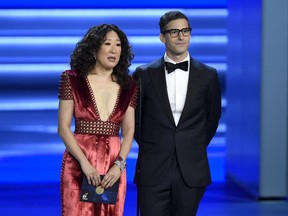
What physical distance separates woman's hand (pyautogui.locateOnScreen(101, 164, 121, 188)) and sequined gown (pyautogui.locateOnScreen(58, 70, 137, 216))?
2.1 inches

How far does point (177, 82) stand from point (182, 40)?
269 mm

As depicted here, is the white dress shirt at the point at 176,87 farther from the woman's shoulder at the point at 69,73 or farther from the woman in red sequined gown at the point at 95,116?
the woman's shoulder at the point at 69,73

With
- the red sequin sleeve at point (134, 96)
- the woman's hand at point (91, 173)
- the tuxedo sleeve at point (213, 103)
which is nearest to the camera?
the woman's hand at point (91, 173)

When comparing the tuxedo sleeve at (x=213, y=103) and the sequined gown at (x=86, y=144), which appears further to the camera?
the tuxedo sleeve at (x=213, y=103)

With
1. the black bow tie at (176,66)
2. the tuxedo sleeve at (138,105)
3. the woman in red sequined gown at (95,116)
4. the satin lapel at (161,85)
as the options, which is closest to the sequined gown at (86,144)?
the woman in red sequined gown at (95,116)

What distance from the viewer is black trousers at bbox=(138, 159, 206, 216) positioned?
408cm

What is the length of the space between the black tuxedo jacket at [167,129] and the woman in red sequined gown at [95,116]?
22 centimetres

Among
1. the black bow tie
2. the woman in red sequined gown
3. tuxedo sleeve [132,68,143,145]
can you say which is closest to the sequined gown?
the woman in red sequined gown

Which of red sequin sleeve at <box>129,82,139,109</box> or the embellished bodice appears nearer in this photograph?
the embellished bodice

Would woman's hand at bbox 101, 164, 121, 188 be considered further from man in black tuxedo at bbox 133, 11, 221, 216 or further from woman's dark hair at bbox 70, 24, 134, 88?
woman's dark hair at bbox 70, 24, 134, 88

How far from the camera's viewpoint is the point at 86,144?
12.6 ft

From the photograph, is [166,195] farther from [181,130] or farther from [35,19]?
[35,19]

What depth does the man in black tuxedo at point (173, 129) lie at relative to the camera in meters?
4.09

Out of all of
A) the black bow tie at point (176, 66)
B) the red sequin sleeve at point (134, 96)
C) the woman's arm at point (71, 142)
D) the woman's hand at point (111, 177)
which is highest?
the black bow tie at point (176, 66)
